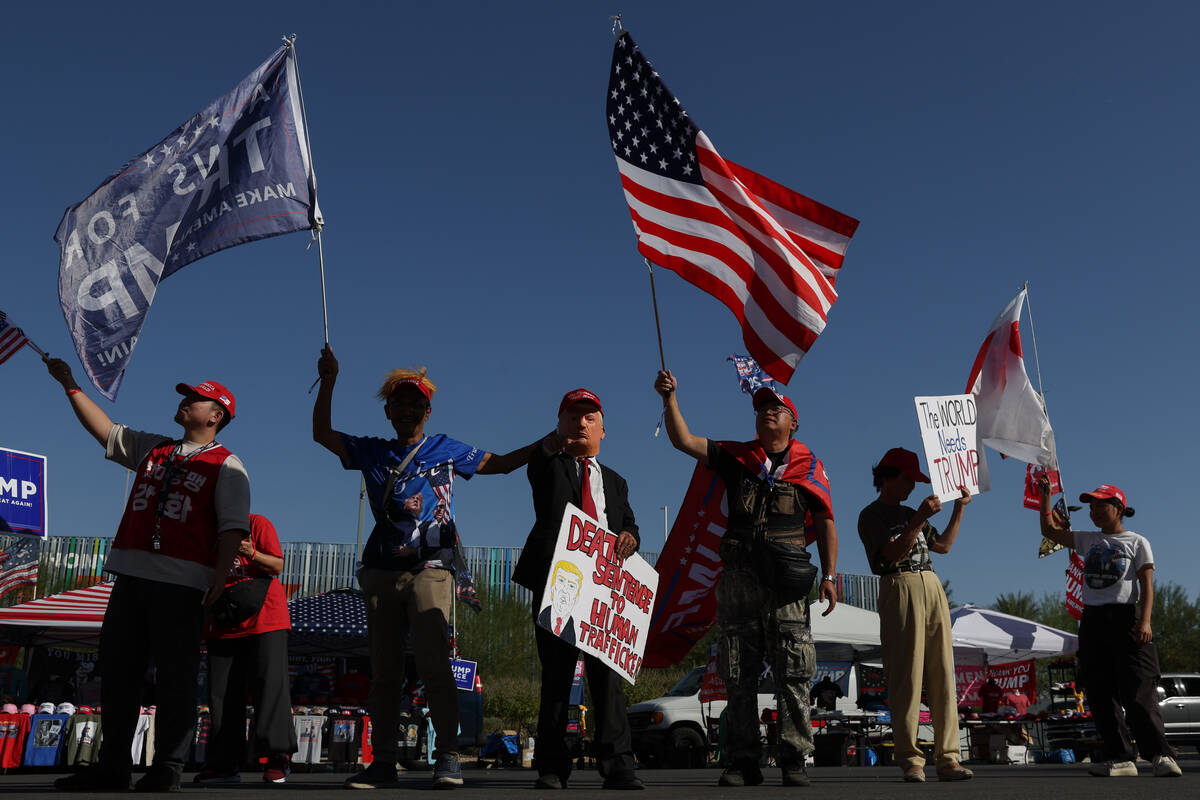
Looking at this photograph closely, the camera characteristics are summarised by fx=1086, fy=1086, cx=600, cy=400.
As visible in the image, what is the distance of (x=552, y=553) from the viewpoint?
530cm

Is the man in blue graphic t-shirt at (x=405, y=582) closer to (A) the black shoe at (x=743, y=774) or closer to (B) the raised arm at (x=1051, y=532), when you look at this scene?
(A) the black shoe at (x=743, y=774)

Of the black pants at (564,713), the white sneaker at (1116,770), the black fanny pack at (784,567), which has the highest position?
the black fanny pack at (784,567)

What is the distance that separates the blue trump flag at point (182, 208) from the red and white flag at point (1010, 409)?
4.94 m

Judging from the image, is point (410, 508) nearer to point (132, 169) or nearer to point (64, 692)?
point (132, 169)

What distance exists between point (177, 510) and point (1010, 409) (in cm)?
584

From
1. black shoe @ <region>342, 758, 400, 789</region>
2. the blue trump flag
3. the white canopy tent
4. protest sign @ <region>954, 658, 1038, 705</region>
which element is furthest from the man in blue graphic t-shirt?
protest sign @ <region>954, 658, 1038, 705</region>

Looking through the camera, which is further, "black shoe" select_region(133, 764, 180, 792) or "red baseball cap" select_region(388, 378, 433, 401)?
"red baseball cap" select_region(388, 378, 433, 401)

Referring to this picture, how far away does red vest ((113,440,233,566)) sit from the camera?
195 inches

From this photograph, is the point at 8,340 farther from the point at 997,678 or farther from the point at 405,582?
the point at 997,678

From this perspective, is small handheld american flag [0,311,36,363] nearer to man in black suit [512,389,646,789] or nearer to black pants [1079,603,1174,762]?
man in black suit [512,389,646,789]

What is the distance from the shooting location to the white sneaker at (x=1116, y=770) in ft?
22.5

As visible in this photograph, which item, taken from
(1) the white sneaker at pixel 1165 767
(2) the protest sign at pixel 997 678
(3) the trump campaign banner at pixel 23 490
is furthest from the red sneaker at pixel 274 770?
(2) the protest sign at pixel 997 678

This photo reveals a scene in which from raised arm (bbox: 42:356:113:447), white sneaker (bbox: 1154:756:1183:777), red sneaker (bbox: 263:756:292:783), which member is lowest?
red sneaker (bbox: 263:756:292:783)

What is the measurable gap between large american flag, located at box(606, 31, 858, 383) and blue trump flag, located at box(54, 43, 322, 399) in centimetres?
201
